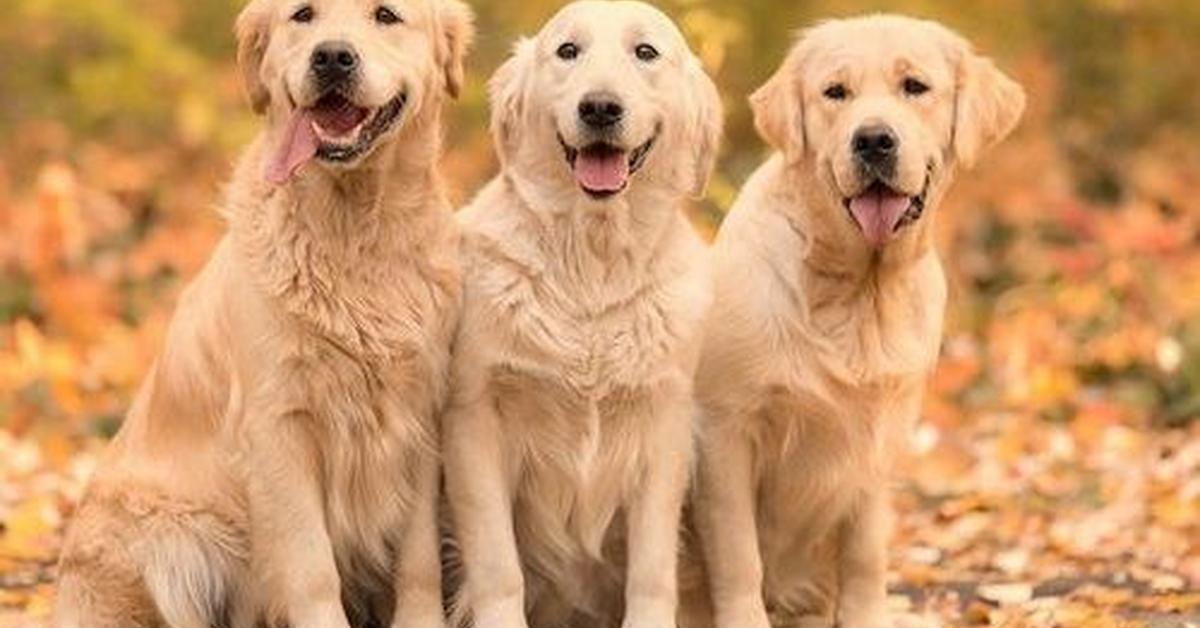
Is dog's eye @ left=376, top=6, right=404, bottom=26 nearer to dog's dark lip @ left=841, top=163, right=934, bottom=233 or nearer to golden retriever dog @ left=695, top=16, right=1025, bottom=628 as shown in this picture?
golden retriever dog @ left=695, top=16, right=1025, bottom=628

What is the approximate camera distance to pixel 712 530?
5301 millimetres

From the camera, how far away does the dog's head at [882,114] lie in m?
5.15

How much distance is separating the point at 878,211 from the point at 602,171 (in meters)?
0.65

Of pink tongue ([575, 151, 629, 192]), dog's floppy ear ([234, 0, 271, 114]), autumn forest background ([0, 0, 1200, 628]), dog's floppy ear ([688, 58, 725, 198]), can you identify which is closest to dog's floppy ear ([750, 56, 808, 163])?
dog's floppy ear ([688, 58, 725, 198])

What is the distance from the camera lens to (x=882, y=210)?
521 cm

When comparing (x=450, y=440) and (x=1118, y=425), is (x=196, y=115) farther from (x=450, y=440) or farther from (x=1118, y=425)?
(x=450, y=440)

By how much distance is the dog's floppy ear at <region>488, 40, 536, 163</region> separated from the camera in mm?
5164

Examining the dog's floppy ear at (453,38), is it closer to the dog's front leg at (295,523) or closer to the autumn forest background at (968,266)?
the autumn forest background at (968,266)

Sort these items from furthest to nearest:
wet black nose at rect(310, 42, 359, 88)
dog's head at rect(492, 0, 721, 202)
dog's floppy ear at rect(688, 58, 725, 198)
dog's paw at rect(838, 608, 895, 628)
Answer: dog's paw at rect(838, 608, 895, 628) < dog's floppy ear at rect(688, 58, 725, 198) < dog's head at rect(492, 0, 721, 202) < wet black nose at rect(310, 42, 359, 88)

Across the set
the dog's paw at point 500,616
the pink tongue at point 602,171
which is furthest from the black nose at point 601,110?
the dog's paw at point 500,616

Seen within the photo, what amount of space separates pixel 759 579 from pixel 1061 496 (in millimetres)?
2377

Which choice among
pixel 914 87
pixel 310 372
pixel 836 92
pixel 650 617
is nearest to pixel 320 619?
pixel 310 372

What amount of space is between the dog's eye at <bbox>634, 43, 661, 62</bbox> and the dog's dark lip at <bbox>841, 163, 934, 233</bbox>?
0.54 m

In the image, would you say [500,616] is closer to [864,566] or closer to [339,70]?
[864,566]
